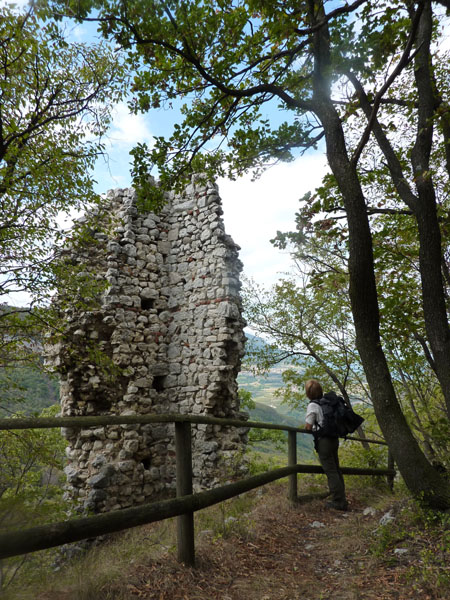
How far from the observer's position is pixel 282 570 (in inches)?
132

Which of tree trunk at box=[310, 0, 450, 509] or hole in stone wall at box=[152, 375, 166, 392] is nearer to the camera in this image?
tree trunk at box=[310, 0, 450, 509]

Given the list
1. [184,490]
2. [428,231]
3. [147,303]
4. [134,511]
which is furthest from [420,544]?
[147,303]

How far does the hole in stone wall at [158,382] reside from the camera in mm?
8172

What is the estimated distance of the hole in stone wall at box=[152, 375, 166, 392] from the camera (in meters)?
8.17

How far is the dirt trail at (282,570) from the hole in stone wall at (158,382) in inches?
159

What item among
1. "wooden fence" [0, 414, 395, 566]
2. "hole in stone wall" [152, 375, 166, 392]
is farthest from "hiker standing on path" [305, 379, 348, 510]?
"hole in stone wall" [152, 375, 166, 392]

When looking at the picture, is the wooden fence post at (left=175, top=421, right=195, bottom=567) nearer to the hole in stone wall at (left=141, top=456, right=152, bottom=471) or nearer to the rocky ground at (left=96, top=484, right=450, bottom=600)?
the rocky ground at (left=96, top=484, right=450, bottom=600)

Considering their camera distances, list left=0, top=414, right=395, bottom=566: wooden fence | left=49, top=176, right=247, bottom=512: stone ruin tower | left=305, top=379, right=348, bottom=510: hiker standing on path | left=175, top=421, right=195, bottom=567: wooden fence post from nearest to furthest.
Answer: left=0, top=414, right=395, bottom=566: wooden fence < left=175, top=421, right=195, bottom=567: wooden fence post < left=305, top=379, right=348, bottom=510: hiker standing on path < left=49, top=176, right=247, bottom=512: stone ruin tower

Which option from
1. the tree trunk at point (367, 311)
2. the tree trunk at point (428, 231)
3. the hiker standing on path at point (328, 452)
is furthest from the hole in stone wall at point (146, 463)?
the tree trunk at point (428, 231)

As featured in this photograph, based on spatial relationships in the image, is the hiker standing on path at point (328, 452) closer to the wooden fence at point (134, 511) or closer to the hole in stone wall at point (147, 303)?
the wooden fence at point (134, 511)

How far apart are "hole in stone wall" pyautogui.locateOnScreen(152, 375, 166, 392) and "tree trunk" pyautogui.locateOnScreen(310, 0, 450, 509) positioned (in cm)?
482

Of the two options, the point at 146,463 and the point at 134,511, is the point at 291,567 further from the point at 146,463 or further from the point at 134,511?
the point at 146,463

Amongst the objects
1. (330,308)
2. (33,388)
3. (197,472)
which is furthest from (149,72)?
(33,388)

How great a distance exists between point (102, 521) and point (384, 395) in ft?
10.2
